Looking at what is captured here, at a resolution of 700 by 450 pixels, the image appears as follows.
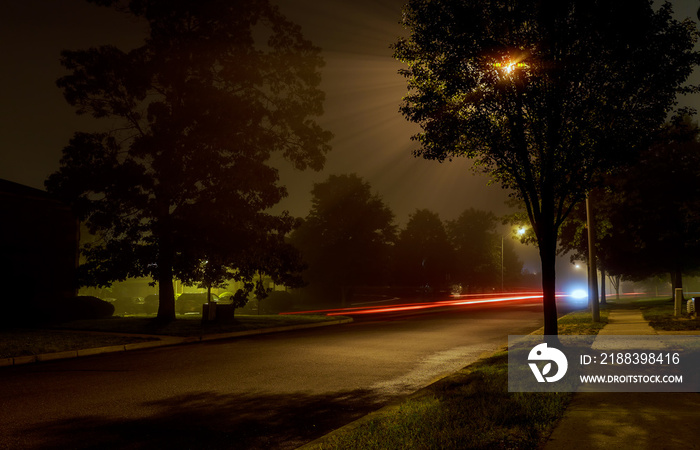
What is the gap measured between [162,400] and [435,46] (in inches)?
353

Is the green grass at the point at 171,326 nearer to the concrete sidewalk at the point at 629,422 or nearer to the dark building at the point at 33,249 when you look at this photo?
the dark building at the point at 33,249

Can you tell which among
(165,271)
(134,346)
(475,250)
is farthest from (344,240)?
(475,250)

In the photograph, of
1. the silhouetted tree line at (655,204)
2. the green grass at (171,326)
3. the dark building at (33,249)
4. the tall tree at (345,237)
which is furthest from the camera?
the tall tree at (345,237)

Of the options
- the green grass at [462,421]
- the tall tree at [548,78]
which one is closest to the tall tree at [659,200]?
the tall tree at [548,78]

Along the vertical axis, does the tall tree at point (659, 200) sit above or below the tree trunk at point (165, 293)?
above

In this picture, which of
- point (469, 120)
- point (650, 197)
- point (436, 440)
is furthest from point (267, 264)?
point (650, 197)

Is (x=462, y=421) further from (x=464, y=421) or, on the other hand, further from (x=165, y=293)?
(x=165, y=293)

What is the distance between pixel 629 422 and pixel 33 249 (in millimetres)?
25435

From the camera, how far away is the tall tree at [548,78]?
11.2m

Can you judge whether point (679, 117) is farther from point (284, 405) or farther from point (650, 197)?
point (650, 197)

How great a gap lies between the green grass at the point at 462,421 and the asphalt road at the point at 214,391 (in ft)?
2.20

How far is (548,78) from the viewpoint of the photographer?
11.2 m

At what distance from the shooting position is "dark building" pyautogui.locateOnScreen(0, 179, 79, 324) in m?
22.8

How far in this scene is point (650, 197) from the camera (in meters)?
33.4
